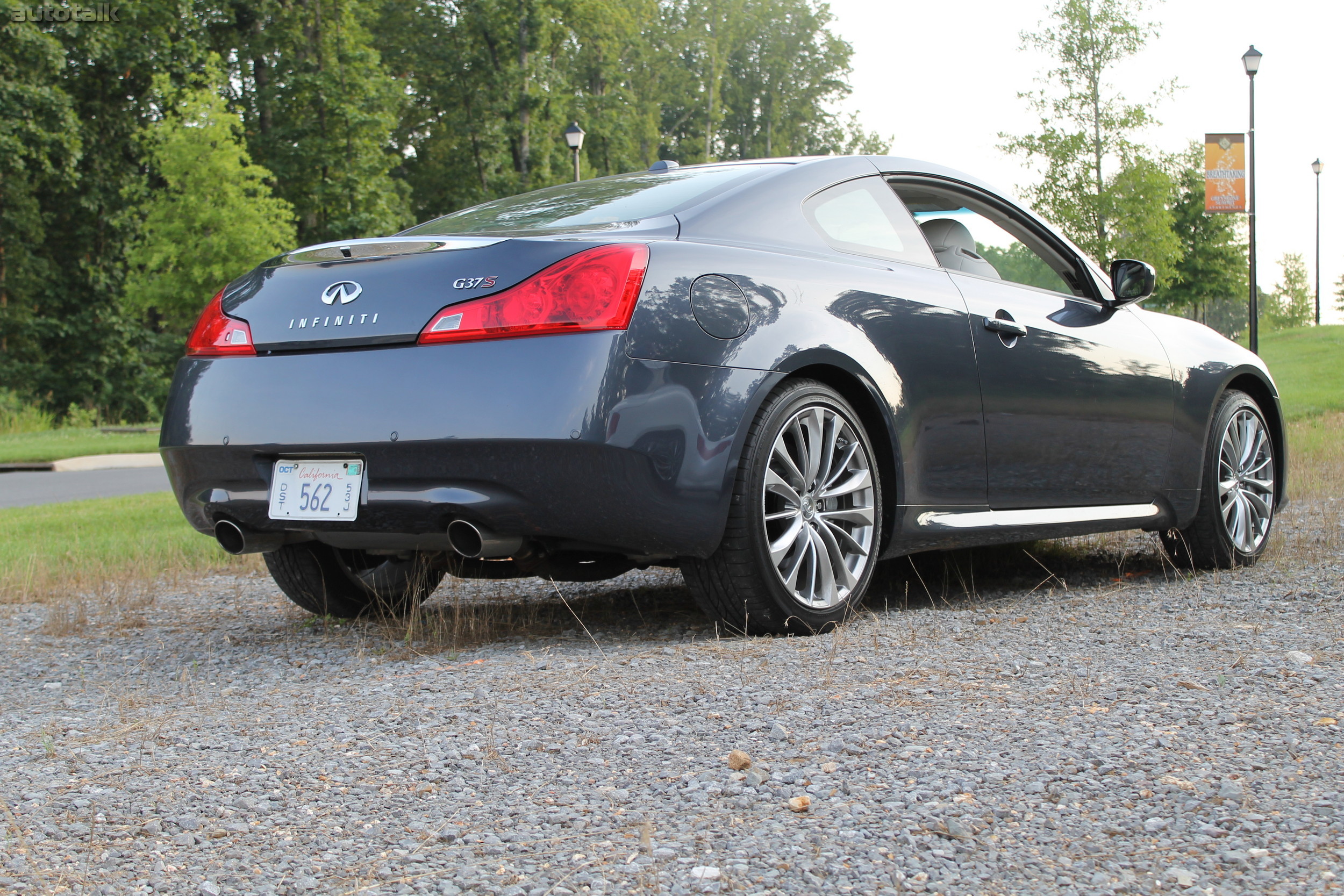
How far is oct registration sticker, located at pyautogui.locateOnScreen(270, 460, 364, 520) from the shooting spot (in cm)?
353

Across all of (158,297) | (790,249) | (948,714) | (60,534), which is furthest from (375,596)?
(158,297)

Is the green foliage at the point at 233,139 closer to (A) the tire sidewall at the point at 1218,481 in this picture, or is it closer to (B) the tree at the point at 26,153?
(B) the tree at the point at 26,153

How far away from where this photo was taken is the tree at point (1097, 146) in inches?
1619

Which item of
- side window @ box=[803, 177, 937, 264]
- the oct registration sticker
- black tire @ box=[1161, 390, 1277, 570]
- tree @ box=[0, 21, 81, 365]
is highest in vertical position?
tree @ box=[0, 21, 81, 365]

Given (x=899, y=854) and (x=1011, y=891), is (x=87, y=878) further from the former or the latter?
(x=1011, y=891)

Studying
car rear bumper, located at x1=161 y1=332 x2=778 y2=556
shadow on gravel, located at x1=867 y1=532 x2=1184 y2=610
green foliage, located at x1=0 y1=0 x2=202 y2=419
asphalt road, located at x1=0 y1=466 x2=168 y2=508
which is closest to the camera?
car rear bumper, located at x1=161 y1=332 x2=778 y2=556

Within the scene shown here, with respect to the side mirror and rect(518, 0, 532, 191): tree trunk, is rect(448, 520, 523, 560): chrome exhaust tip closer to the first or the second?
the side mirror

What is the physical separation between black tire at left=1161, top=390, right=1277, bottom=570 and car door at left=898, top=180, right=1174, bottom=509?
36 centimetres

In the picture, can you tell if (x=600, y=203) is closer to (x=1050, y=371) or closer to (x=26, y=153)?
(x=1050, y=371)

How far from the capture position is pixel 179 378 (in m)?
3.95

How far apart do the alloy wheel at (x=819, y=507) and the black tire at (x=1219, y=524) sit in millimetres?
2088

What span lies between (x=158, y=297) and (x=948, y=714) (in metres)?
28.4

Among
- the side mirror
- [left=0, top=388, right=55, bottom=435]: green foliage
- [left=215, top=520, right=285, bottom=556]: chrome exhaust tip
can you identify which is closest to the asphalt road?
[left=215, top=520, right=285, bottom=556]: chrome exhaust tip
